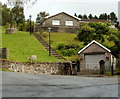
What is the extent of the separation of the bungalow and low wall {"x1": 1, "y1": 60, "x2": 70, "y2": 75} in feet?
79.1

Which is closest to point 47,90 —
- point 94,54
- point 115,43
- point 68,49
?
point 94,54

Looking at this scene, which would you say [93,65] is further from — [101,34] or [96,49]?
[101,34]

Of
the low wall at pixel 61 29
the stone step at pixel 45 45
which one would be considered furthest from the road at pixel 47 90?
the low wall at pixel 61 29

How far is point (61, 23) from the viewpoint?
51500 millimetres

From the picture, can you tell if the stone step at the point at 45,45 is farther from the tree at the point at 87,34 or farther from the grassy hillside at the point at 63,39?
the tree at the point at 87,34

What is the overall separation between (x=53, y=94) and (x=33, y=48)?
85.4 ft

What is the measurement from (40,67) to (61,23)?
1109 inches

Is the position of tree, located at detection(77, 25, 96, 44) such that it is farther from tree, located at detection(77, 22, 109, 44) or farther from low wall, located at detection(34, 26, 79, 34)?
low wall, located at detection(34, 26, 79, 34)

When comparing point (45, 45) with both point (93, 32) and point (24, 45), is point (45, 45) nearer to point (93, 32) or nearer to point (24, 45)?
point (24, 45)

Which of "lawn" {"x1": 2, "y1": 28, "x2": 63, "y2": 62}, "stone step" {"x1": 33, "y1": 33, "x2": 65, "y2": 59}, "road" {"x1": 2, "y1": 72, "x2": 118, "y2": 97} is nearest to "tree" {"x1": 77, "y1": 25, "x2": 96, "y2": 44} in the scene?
"stone step" {"x1": 33, "y1": 33, "x2": 65, "y2": 59}

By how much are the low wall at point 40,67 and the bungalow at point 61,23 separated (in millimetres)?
24109

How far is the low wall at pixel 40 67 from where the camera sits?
68.2 ft

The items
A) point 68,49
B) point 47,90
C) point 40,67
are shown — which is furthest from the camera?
point 68,49

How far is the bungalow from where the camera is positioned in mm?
50438
